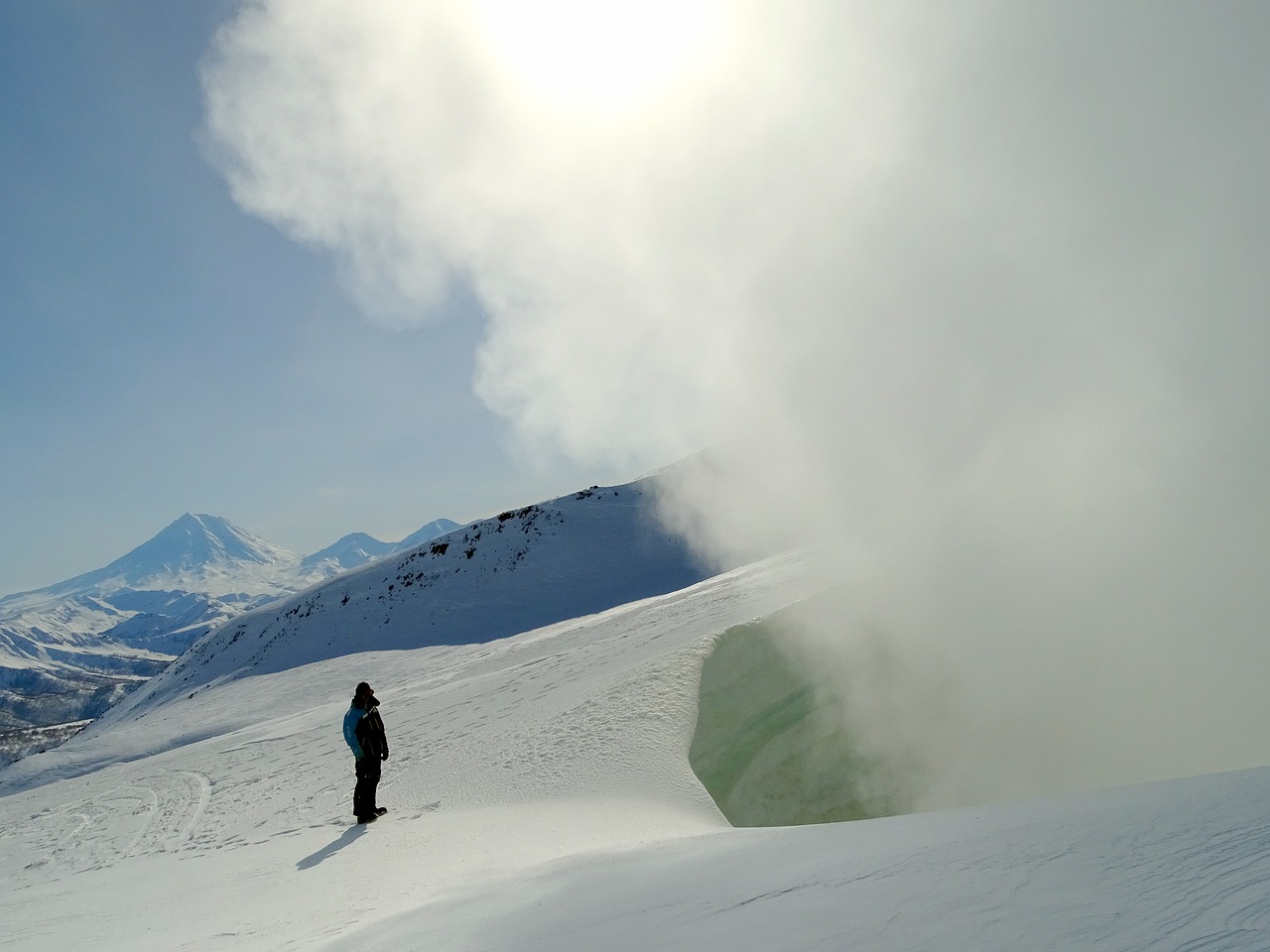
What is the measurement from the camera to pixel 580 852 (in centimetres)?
551

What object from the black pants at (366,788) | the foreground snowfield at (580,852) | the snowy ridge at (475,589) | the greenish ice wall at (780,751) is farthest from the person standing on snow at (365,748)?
the snowy ridge at (475,589)

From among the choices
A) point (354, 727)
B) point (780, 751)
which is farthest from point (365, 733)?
point (780, 751)

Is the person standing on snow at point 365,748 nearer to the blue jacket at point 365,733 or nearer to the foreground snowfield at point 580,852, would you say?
the blue jacket at point 365,733

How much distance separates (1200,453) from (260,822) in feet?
54.9

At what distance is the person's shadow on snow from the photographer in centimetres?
641

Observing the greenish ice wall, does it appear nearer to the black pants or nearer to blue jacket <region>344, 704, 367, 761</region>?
the black pants

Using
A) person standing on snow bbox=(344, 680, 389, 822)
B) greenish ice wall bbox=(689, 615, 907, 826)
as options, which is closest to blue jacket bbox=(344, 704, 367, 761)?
person standing on snow bbox=(344, 680, 389, 822)

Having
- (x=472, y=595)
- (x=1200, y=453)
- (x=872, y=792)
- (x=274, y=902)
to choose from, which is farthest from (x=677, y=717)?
(x=472, y=595)

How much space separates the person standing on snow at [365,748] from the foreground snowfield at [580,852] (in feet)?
1.13

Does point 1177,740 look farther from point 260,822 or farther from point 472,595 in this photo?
point 472,595

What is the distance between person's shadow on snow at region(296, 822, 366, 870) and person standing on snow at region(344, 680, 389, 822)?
214mm

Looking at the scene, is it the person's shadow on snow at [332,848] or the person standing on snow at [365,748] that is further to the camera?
the person standing on snow at [365,748]

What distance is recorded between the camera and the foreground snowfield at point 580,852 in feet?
8.09

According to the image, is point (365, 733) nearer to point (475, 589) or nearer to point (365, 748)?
point (365, 748)
